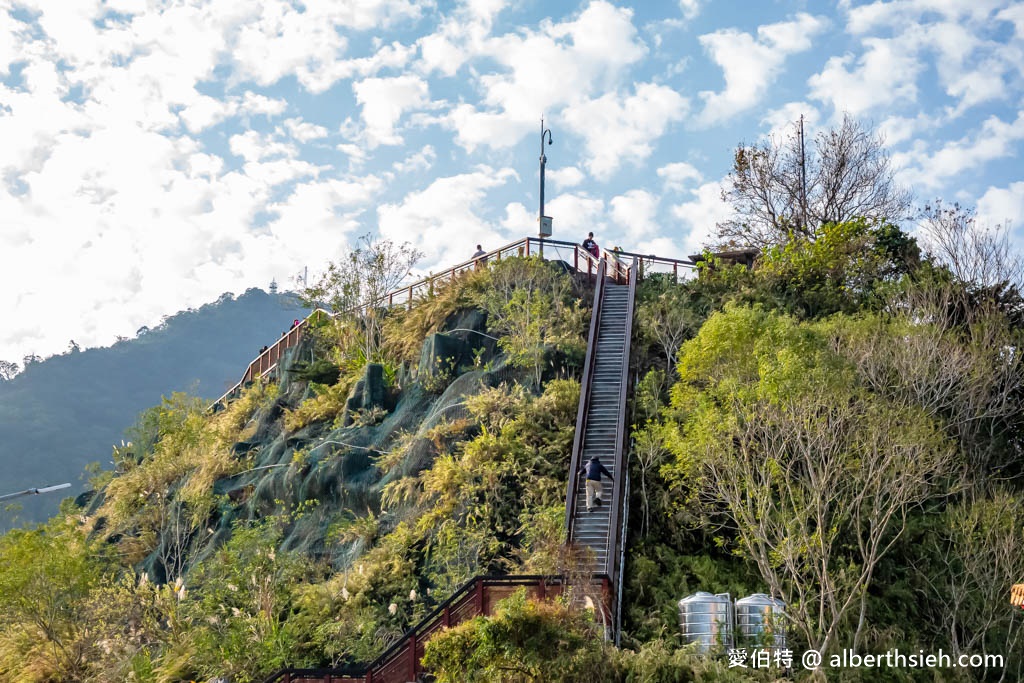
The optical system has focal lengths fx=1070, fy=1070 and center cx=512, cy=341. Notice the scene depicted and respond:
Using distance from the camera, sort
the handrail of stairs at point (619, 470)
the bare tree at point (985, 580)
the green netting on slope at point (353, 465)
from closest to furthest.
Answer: the bare tree at point (985, 580)
the handrail of stairs at point (619, 470)
the green netting on slope at point (353, 465)

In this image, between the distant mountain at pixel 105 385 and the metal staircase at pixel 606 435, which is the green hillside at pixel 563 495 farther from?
the distant mountain at pixel 105 385

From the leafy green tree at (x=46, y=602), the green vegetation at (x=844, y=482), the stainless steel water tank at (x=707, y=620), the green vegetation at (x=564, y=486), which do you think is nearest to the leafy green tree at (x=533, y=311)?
the green vegetation at (x=564, y=486)

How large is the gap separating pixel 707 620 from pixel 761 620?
817 millimetres


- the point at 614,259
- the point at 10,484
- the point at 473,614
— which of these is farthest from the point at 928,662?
the point at 10,484

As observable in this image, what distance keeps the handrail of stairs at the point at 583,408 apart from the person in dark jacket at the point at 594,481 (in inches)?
13.3

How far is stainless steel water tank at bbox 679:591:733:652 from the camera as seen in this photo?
16.4 metres

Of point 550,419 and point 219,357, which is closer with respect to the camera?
point 550,419

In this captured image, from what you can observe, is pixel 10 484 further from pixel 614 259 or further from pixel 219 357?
pixel 614 259

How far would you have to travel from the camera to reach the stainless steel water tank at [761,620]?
16.2 m

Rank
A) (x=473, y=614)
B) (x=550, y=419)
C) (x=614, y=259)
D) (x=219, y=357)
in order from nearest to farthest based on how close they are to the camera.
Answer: (x=473, y=614), (x=550, y=419), (x=614, y=259), (x=219, y=357)

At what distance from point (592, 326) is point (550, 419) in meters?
3.72

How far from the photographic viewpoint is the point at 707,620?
16594 mm

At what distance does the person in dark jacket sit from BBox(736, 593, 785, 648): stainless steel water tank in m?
4.10

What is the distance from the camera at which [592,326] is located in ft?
86.8
